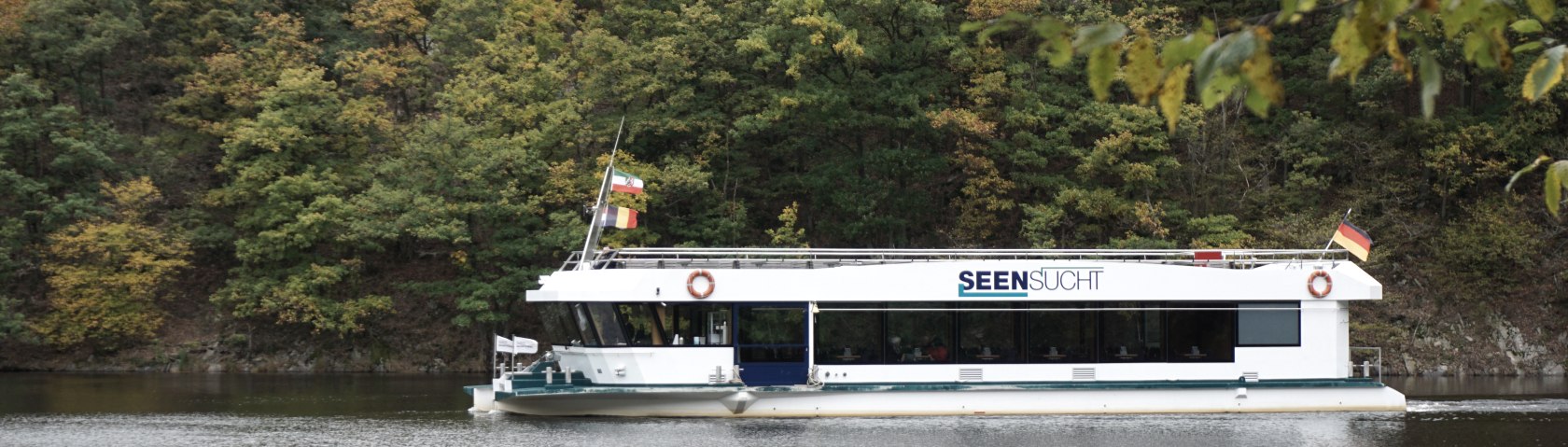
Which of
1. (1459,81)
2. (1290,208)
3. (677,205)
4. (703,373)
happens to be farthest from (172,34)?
(1459,81)

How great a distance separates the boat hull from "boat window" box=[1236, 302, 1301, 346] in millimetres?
757

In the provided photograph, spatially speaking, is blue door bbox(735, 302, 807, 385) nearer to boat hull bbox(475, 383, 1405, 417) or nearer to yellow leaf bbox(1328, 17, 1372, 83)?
boat hull bbox(475, 383, 1405, 417)

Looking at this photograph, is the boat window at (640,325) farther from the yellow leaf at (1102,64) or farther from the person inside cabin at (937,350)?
the yellow leaf at (1102,64)

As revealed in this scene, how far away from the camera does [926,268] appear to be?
24.7 metres

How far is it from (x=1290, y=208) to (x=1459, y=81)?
5.86 m

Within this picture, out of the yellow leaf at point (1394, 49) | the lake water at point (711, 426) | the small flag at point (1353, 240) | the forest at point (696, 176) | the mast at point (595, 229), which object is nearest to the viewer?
the yellow leaf at point (1394, 49)

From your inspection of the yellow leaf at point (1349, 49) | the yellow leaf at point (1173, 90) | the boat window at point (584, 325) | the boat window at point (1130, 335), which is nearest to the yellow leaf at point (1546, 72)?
the yellow leaf at point (1349, 49)

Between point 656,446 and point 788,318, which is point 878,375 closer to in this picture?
point 788,318

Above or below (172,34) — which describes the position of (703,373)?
below

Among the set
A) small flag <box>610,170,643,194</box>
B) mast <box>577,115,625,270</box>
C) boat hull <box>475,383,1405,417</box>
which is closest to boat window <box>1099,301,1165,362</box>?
boat hull <box>475,383,1405,417</box>

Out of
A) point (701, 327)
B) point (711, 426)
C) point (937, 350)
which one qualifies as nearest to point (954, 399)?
point (937, 350)

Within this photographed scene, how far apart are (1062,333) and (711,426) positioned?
604 cm

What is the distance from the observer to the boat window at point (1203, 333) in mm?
25203

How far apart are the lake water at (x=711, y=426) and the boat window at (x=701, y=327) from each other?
1.32 metres
